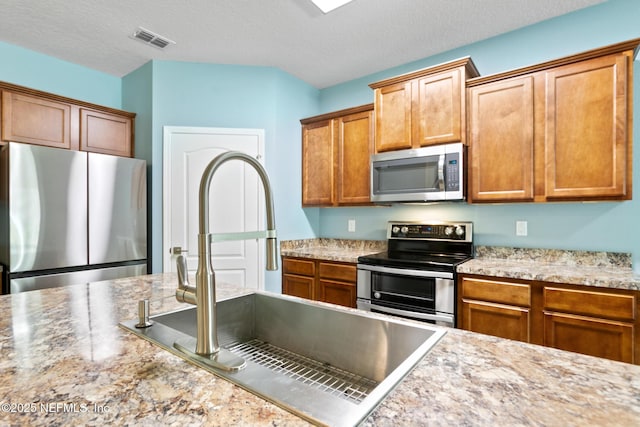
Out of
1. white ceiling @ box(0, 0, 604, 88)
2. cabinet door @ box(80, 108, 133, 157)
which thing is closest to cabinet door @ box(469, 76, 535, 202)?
white ceiling @ box(0, 0, 604, 88)

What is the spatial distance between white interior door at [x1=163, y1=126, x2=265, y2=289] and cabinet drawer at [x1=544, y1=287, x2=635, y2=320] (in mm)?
2351

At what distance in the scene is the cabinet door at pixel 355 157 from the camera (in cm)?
304

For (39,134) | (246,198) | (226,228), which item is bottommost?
(226,228)

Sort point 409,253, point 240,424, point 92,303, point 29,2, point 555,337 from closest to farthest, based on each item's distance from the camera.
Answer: point 240,424, point 92,303, point 555,337, point 29,2, point 409,253

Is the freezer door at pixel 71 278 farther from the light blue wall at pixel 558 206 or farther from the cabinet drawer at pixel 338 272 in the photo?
the light blue wall at pixel 558 206

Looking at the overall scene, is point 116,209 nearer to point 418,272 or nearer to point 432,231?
point 418,272

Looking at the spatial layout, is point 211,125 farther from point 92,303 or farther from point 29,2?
point 92,303

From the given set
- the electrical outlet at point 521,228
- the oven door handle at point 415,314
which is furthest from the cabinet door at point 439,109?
the oven door handle at point 415,314

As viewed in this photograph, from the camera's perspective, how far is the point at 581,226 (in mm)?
2301

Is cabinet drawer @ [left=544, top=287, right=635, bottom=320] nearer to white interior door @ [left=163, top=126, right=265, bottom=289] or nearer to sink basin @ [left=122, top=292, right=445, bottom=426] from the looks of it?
sink basin @ [left=122, top=292, right=445, bottom=426]

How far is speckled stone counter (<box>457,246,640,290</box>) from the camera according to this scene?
6.00 ft

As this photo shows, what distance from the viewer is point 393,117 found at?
9.08 ft

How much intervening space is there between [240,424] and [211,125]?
310cm

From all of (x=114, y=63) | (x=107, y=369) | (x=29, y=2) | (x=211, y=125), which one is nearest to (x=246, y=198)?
(x=211, y=125)
